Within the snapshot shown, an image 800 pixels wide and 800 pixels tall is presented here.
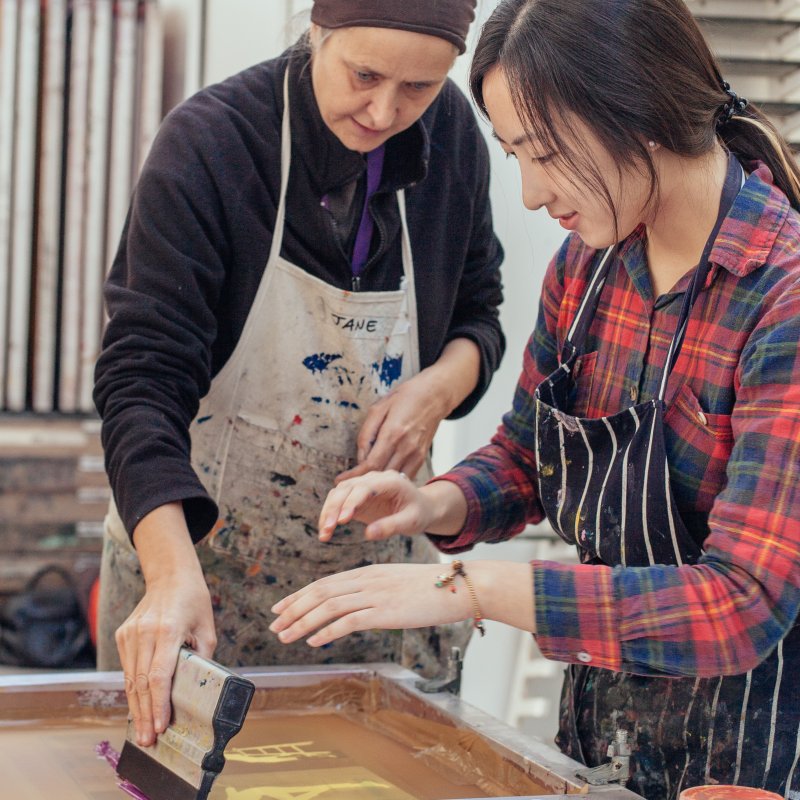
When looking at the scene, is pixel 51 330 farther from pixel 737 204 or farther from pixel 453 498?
pixel 737 204

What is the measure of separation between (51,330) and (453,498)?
2.71 meters

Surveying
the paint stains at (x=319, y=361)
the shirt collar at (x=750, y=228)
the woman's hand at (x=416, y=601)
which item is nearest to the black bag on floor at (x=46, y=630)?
the paint stains at (x=319, y=361)

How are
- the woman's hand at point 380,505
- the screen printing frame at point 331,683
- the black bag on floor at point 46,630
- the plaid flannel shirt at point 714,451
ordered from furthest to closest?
the black bag on floor at point 46,630, the woman's hand at point 380,505, the screen printing frame at point 331,683, the plaid flannel shirt at point 714,451

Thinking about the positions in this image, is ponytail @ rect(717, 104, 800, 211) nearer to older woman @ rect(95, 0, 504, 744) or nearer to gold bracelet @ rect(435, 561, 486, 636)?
older woman @ rect(95, 0, 504, 744)

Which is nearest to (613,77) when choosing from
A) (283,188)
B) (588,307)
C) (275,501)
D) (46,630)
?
(588,307)

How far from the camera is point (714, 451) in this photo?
1.39 m

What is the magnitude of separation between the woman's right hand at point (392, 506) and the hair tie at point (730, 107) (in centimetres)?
63

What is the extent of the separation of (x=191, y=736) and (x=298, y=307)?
2.60ft

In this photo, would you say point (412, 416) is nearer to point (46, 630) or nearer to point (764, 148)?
point (764, 148)

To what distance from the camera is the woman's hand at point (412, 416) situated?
6.37 feet

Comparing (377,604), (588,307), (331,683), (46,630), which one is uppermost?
(588,307)

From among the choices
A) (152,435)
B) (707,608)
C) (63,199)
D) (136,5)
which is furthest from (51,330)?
(707,608)

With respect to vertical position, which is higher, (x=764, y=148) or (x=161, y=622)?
(x=764, y=148)

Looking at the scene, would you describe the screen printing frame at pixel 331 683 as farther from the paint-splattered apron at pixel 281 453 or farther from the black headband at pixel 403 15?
the black headband at pixel 403 15
